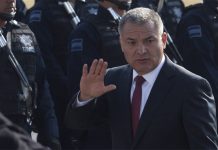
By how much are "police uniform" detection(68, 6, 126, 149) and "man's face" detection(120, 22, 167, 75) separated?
7.00 feet

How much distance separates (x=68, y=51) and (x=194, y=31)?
1401 millimetres

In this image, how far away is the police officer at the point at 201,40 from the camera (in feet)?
22.3

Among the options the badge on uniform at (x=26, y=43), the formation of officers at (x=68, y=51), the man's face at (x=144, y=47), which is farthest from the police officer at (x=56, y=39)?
the man's face at (x=144, y=47)

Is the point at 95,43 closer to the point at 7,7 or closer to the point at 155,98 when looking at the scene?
the point at 7,7

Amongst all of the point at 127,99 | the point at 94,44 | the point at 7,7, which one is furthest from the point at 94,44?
the point at 127,99

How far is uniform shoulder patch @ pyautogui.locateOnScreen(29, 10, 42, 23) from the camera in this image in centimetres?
704

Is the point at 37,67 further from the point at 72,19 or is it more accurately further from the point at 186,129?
the point at 186,129

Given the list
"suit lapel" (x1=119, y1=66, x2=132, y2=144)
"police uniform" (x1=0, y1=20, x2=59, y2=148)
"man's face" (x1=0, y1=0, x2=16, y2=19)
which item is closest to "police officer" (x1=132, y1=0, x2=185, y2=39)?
"police uniform" (x1=0, y1=20, x2=59, y2=148)

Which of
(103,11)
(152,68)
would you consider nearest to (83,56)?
(103,11)

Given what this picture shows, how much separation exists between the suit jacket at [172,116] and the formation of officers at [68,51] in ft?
1.38

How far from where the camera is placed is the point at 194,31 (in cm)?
698

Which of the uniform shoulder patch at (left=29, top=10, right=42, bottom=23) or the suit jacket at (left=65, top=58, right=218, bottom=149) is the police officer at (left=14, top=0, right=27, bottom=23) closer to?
the uniform shoulder patch at (left=29, top=10, right=42, bottom=23)

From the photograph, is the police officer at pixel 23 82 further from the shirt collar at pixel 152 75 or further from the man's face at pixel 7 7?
the shirt collar at pixel 152 75

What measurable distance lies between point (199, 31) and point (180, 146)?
140 inches
